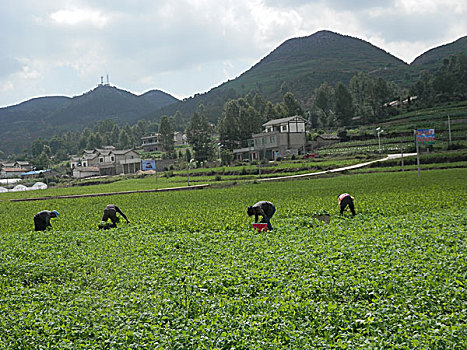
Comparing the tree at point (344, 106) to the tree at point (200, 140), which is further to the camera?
the tree at point (344, 106)

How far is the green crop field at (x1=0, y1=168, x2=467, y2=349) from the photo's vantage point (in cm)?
744

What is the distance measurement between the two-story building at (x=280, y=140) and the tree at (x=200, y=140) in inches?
324

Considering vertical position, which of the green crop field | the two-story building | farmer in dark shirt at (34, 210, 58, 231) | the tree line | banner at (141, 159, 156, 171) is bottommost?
the green crop field

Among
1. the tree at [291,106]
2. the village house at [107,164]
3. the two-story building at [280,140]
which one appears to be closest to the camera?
the two-story building at [280,140]

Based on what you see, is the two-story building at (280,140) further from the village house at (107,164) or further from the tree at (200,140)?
the village house at (107,164)

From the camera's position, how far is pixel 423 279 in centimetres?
938

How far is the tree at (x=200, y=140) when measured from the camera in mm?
97831

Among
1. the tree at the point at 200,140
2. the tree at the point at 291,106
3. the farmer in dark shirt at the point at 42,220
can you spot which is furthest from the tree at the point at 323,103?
the farmer in dark shirt at the point at 42,220

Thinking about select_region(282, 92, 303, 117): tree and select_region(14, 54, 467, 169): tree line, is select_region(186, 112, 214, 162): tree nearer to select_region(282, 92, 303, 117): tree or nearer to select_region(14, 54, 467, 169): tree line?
select_region(14, 54, 467, 169): tree line

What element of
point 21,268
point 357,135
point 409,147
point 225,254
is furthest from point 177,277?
point 357,135

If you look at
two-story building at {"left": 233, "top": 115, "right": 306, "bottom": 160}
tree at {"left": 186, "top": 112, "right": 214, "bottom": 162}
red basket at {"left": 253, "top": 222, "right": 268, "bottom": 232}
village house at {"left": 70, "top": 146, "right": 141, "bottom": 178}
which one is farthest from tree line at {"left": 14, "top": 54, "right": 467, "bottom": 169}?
red basket at {"left": 253, "top": 222, "right": 268, "bottom": 232}

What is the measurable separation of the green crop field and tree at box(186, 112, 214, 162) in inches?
3150

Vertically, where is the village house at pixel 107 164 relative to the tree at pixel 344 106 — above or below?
below

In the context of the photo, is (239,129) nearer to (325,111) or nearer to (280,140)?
(280,140)
